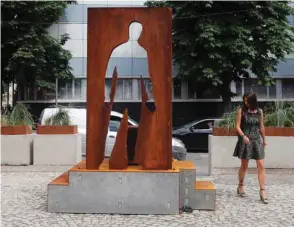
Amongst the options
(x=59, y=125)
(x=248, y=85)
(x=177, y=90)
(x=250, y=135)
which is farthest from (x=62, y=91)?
(x=250, y=135)

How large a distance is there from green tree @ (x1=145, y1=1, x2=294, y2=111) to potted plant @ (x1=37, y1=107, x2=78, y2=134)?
968cm

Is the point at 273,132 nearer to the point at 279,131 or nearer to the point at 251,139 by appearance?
the point at 279,131

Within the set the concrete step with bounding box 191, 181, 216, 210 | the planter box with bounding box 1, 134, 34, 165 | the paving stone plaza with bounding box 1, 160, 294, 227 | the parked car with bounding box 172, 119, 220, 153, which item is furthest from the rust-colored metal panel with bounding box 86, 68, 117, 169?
the parked car with bounding box 172, 119, 220, 153

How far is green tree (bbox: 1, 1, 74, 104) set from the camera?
73.4 feet

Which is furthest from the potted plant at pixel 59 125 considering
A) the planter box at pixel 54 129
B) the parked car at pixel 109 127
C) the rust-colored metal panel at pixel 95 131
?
the rust-colored metal panel at pixel 95 131

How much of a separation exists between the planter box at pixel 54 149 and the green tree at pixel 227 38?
10.0 m

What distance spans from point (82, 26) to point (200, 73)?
8.01 meters

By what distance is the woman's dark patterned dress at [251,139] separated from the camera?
7.04 m

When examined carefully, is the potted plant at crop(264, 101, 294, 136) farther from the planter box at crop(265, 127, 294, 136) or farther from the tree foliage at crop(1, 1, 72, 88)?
the tree foliage at crop(1, 1, 72, 88)

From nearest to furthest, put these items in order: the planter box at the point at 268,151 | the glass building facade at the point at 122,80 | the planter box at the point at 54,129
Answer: the planter box at the point at 268,151, the planter box at the point at 54,129, the glass building facade at the point at 122,80

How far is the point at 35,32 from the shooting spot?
75.4 ft

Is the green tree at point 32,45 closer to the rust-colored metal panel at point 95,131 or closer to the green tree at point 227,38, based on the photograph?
the green tree at point 227,38

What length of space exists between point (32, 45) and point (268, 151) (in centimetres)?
1521

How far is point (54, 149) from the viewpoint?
1173cm
